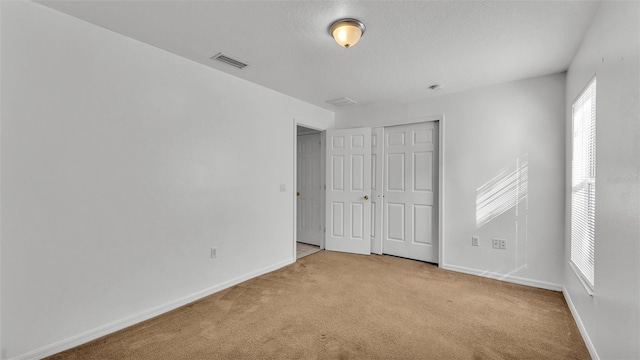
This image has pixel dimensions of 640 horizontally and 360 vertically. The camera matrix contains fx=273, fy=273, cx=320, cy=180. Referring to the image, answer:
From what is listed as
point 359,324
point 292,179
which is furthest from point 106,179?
point 359,324

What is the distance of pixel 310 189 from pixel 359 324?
9.90 ft

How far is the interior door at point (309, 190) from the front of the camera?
4.94 meters

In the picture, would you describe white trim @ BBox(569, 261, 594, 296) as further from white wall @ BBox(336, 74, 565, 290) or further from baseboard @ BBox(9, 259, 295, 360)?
baseboard @ BBox(9, 259, 295, 360)

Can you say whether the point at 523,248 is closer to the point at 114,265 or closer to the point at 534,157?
the point at 534,157

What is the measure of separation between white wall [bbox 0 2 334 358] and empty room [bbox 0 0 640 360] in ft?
0.04

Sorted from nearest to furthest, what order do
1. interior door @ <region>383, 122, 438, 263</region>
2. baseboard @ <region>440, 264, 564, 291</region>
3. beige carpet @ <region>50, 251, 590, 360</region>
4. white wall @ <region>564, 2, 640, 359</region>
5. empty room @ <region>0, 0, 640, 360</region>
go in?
white wall @ <region>564, 2, 640, 359</region> → empty room @ <region>0, 0, 640, 360</region> → beige carpet @ <region>50, 251, 590, 360</region> → baseboard @ <region>440, 264, 564, 291</region> → interior door @ <region>383, 122, 438, 263</region>

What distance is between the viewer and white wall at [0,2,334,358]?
5.86 feet

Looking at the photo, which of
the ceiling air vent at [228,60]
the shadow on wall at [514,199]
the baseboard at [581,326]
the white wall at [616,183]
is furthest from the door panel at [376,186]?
the white wall at [616,183]

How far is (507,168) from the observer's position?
10.8ft

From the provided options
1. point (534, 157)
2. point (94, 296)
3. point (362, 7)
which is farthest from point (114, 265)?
point (534, 157)

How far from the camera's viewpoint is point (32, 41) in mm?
1827

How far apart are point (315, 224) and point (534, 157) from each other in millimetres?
3324

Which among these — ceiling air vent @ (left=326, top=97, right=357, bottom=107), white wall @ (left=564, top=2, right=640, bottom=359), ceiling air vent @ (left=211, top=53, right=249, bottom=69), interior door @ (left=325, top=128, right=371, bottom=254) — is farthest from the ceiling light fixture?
interior door @ (left=325, top=128, right=371, bottom=254)

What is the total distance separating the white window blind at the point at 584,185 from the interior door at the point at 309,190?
3297 millimetres
